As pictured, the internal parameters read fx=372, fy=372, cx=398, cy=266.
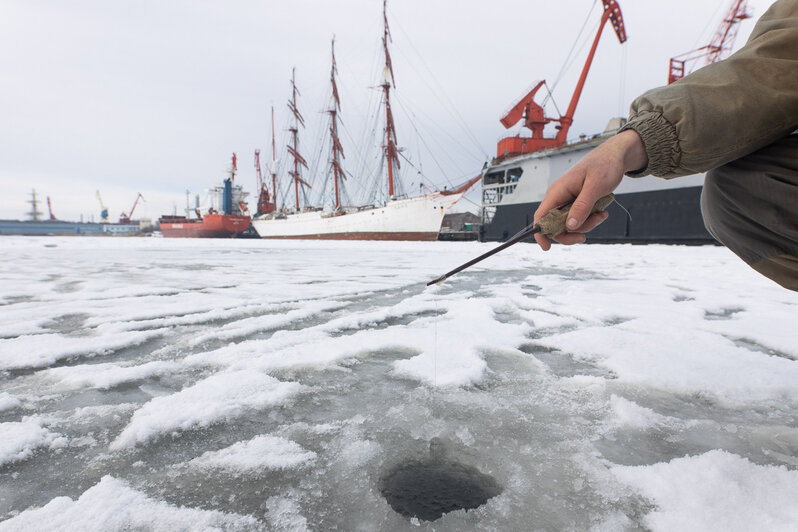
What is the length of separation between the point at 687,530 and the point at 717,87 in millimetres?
1038

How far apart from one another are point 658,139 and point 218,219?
1703 inches

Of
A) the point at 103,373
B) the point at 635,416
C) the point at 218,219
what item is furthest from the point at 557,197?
the point at 218,219

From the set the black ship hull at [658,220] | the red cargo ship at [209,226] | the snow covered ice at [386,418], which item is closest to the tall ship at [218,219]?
the red cargo ship at [209,226]

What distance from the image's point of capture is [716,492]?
89 cm

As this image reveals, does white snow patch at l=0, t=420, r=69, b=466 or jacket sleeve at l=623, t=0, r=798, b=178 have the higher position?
jacket sleeve at l=623, t=0, r=798, b=178

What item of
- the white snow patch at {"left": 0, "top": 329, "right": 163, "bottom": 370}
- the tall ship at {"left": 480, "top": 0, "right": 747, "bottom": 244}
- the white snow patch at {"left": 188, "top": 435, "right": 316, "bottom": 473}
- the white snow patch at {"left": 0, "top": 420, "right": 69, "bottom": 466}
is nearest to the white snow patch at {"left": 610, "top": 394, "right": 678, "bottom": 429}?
the white snow patch at {"left": 188, "top": 435, "right": 316, "bottom": 473}

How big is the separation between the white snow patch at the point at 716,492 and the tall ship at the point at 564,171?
1190cm

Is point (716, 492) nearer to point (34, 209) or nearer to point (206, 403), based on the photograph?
point (206, 403)

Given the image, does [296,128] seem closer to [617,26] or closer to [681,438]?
[617,26]

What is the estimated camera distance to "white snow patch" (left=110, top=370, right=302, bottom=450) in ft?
3.93

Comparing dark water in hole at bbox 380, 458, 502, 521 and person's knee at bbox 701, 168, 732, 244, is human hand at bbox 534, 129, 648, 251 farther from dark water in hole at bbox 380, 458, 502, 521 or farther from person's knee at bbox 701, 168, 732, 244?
dark water in hole at bbox 380, 458, 502, 521

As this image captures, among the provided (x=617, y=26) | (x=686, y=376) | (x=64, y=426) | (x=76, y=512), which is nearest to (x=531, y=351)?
A: (x=686, y=376)

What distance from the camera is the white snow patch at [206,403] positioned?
47.2 inches

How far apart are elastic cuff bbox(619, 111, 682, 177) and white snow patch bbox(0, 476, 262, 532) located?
1.36 metres
